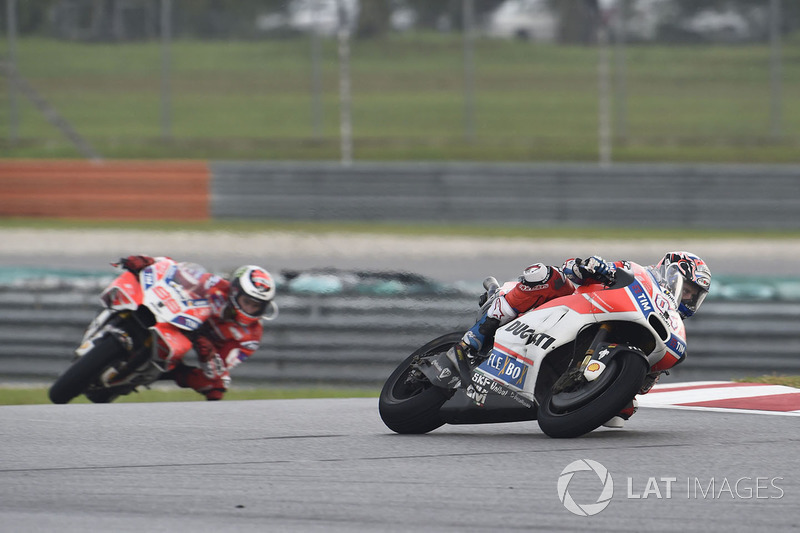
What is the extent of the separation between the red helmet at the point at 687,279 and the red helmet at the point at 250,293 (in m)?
2.99

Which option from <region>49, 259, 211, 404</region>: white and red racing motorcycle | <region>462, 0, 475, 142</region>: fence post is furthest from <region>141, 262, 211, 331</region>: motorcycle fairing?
<region>462, 0, 475, 142</region>: fence post

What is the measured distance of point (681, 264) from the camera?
19.2 feet

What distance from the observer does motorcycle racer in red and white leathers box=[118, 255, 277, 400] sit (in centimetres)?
798

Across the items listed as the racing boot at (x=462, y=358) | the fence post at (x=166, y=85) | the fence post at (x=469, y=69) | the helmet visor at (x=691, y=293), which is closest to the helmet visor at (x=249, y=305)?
the racing boot at (x=462, y=358)

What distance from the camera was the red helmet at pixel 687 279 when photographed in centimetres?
582

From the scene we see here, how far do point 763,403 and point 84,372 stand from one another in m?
4.01

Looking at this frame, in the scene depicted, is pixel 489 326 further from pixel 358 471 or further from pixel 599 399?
pixel 358 471

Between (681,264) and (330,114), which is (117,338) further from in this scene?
(330,114)

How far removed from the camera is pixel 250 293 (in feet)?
26.0

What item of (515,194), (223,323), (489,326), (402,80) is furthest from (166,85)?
(489,326)

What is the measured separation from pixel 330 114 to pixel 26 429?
694 inches

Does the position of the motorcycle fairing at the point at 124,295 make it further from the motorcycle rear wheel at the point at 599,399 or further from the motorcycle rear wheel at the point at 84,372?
the motorcycle rear wheel at the point at 599,399

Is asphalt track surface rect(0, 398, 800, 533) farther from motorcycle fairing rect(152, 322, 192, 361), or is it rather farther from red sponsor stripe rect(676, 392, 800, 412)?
motorcycle fairing rect(152, 322, 192, 361)

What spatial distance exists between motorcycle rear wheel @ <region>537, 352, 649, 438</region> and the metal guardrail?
40.1 ft
